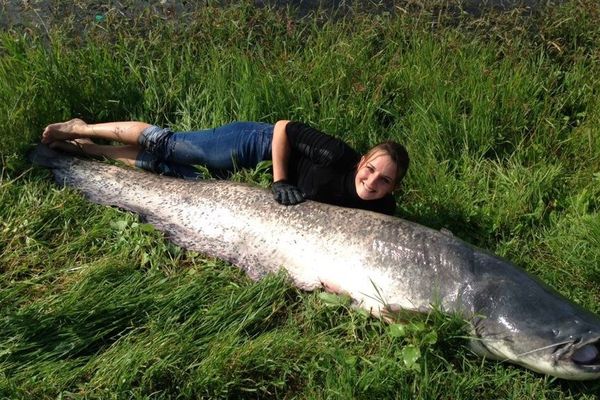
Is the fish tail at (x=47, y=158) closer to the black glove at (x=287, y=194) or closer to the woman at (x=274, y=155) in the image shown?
the woman at (x=274, y=155)

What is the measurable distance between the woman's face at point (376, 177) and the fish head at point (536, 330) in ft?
3.09

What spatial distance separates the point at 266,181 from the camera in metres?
5.24

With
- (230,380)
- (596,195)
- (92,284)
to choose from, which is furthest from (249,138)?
(596,195)

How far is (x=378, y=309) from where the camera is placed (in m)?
4.18

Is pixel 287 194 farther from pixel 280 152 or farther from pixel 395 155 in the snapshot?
pixel 395 155

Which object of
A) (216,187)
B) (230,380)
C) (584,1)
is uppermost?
(584,1)

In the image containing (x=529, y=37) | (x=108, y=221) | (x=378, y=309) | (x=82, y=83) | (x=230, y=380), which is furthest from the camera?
(x=529, y=37)

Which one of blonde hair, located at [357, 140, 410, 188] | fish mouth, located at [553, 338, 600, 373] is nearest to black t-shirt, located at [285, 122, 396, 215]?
blonde hair, located at [357, 140, 410, 188]

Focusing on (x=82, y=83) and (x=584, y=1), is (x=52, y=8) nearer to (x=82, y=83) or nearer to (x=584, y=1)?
(x=82, y=83)

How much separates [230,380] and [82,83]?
9.60ft

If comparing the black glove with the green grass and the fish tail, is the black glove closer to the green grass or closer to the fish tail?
the green grass

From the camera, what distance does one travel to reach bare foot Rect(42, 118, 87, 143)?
17.4 feet

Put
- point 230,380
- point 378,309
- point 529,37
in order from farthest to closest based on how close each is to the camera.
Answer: point 529,37 < point 378,309 < point 230,380

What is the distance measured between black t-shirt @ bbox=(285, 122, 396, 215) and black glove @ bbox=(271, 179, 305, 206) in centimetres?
10
